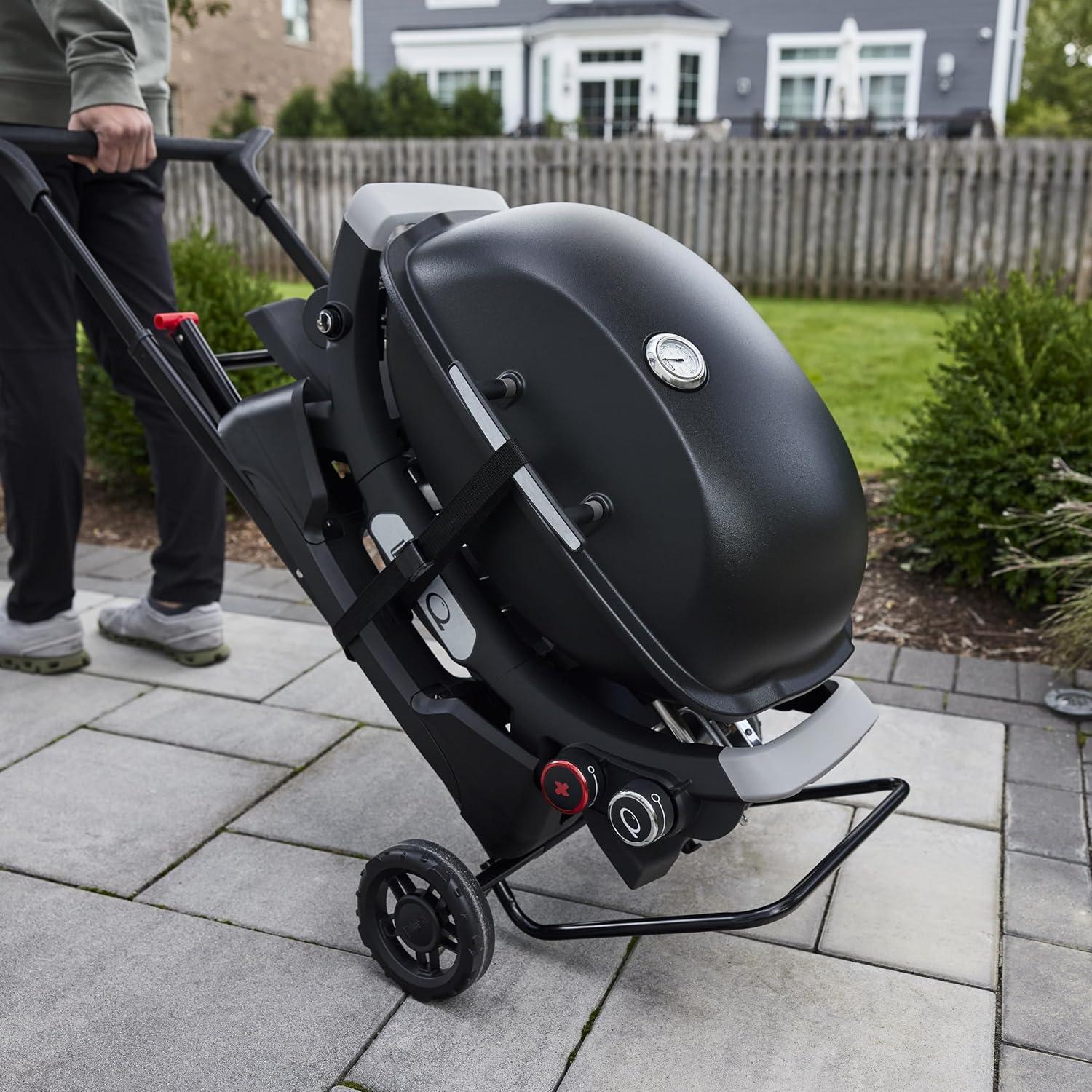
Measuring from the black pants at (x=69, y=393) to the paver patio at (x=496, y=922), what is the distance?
327 mm

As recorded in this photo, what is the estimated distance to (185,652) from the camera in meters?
2.99

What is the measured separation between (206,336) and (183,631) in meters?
1.52

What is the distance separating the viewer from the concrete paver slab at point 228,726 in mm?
2576

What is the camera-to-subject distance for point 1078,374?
11.0 ft

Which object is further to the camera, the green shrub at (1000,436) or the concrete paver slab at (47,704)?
the green shrub at (1000,436)

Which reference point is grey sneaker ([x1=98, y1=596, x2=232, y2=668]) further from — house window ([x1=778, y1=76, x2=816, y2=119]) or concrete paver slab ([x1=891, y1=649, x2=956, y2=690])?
house window ([x1=778, y1=76, x2=816, y2=119])

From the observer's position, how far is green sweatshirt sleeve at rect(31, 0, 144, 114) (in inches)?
93.4

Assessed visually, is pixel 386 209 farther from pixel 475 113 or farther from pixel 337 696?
pixel 475 113

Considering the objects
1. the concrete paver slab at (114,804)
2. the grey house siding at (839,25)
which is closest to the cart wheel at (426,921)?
the concrete paver slab at (114,804)

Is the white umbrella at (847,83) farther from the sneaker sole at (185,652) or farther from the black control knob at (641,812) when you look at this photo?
the black control knob at (641,812)

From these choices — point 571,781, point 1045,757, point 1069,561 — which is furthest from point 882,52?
point 571,781

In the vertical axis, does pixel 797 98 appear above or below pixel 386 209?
above

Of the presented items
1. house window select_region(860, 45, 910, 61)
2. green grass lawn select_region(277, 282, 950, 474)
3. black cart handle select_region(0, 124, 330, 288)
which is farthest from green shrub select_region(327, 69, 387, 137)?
black cart handle select_region(0, 124, 330, 288)

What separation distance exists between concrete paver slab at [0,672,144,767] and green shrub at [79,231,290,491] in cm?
148
